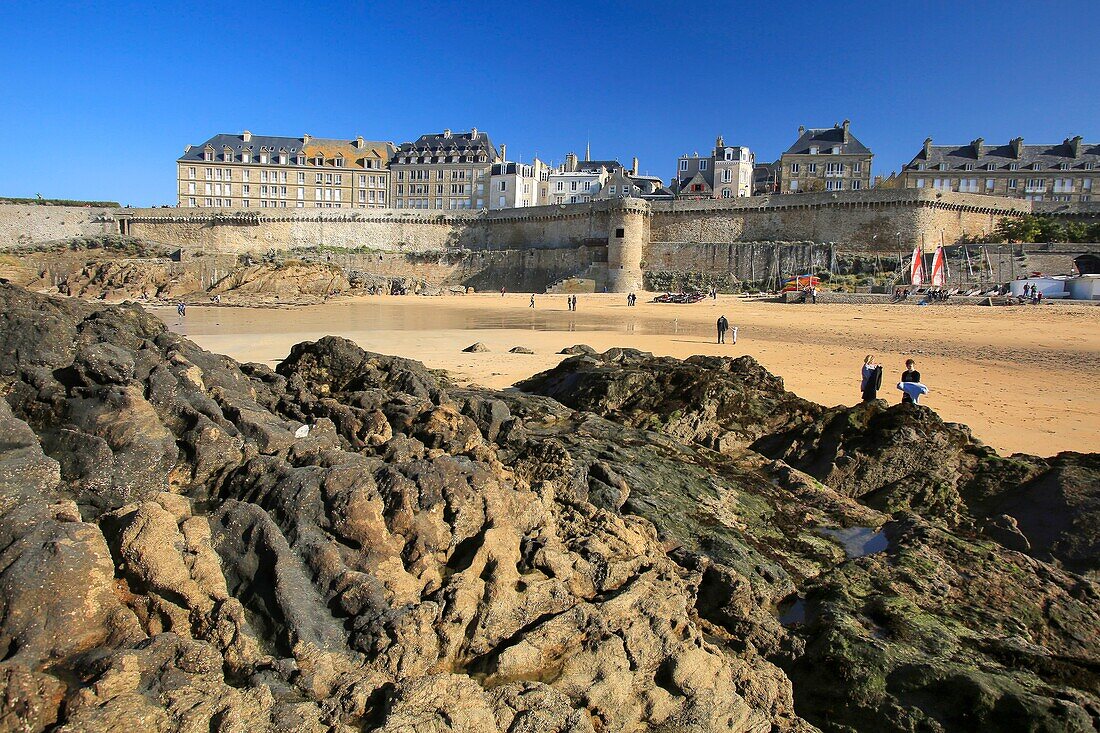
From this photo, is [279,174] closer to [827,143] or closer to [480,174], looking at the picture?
[480,174]

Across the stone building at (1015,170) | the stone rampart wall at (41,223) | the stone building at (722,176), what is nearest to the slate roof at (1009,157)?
the stone building at (1015,170)

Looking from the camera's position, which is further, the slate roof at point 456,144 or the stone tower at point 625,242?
the slate roof at point 456,144

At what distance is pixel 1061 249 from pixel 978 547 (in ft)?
164

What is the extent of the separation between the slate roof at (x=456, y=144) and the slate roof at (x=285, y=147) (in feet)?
11.7

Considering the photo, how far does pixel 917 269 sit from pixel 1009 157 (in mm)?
28535

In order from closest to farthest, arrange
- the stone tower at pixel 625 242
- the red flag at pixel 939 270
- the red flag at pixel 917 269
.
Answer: the red flag at pixel 939 270 < the red flag at pixel 917 269 < the stone tower at pixel 625 242

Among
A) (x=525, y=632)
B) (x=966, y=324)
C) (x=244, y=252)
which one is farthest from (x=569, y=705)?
(x=244, y=252)

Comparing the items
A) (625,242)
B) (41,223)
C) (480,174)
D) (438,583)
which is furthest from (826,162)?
(41,223)

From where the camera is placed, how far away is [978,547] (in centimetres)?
554

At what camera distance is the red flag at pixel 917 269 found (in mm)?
42906

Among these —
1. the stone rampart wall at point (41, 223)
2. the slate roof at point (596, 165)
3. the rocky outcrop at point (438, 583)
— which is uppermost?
the slate roof at point (596, 165)

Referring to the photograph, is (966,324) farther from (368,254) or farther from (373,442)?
(368,254)

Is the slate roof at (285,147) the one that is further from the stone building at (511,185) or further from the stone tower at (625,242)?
the stone tower at (625,242)

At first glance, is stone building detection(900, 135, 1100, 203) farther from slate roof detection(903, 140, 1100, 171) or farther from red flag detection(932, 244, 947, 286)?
red flag detection(932, 244, 947, 286)
